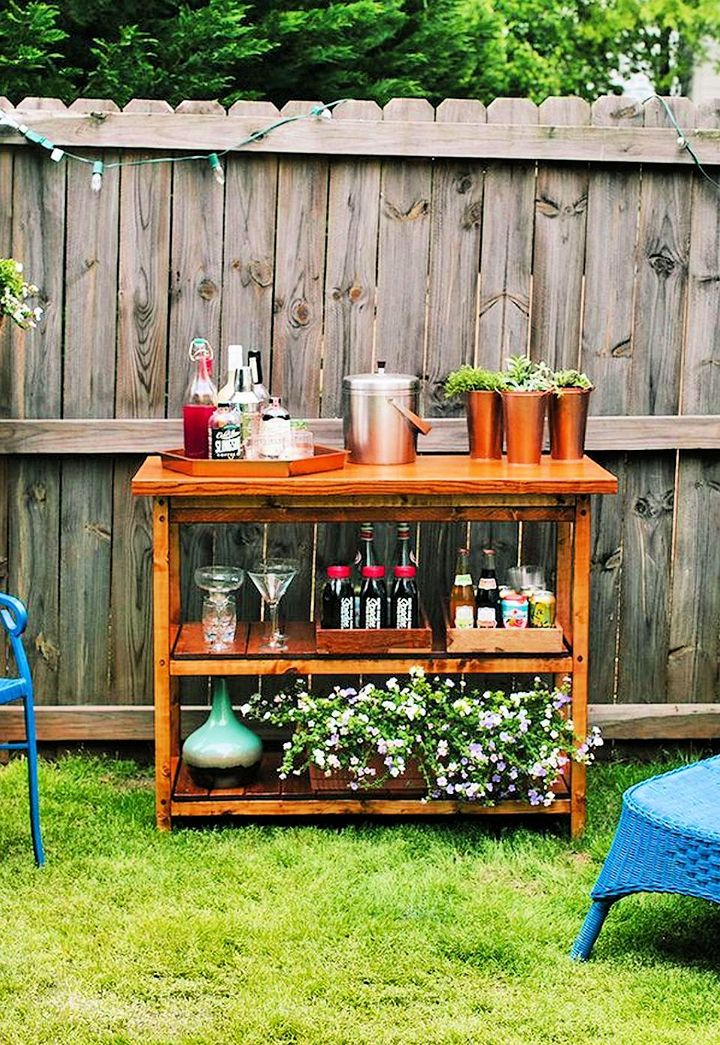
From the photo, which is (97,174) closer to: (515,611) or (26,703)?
(26,703)

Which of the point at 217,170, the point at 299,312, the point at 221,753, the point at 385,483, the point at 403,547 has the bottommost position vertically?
the point at 221,753

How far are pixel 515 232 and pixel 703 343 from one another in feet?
2.22

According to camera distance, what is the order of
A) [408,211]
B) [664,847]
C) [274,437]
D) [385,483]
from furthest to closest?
1. [408,211]
2. [274,437]
3. [385,483]
4. [664,847]

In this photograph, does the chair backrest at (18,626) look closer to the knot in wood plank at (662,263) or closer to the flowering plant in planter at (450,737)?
the flowering plant in planter at (450,737)

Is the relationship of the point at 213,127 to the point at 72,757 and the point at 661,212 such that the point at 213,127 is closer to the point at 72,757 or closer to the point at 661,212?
the point at 661,212

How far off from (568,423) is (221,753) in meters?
1.33

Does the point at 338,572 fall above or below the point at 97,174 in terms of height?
below

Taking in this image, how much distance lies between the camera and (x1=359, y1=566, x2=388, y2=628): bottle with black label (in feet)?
13.2

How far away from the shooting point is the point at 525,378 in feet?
13.5

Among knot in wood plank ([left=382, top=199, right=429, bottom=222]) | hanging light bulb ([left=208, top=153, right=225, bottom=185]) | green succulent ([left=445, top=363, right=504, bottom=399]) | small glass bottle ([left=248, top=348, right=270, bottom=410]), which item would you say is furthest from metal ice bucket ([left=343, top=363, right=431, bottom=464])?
hanging light bulb ([left=208, top=153, right=225, bottom=185])

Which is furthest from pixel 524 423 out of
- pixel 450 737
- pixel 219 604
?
pixel 219 604

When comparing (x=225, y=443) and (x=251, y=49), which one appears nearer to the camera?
(x=225, y=443)

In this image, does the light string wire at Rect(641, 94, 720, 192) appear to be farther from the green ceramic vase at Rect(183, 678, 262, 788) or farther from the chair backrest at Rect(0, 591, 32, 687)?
the chair backrest at Rect(0, 591, 32, 687)

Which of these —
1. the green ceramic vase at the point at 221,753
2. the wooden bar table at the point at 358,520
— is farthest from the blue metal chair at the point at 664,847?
the green ceramic vase at the point at 221,753
